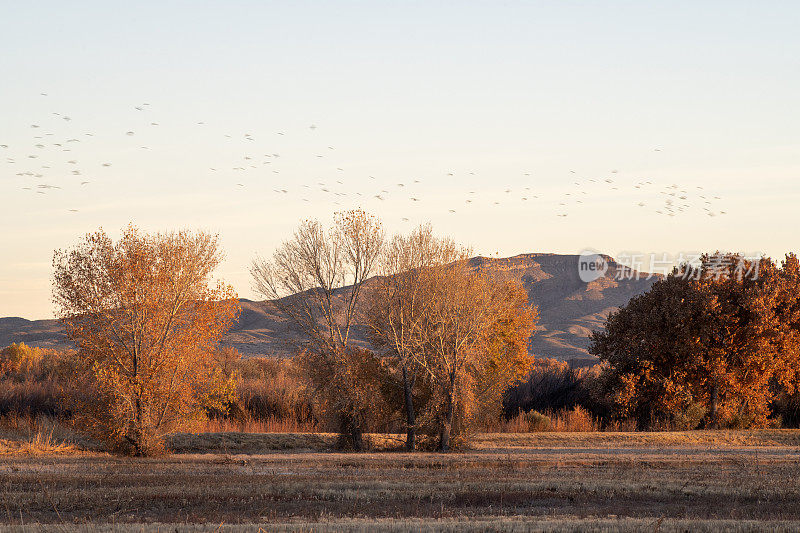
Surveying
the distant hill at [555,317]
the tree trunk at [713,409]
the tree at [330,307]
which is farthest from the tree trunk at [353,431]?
the distant hill at [555,317]

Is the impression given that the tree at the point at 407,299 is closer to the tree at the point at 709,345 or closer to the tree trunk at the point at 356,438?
the tree trunk at the point at 356,438

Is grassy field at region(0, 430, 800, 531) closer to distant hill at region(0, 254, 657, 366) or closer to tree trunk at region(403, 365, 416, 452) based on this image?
tree trunk at region(403, 365, 416, 452)

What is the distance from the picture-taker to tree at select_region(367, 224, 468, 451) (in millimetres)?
30109

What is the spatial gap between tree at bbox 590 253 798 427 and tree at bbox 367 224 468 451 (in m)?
10.5

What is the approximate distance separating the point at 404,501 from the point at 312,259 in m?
14.7

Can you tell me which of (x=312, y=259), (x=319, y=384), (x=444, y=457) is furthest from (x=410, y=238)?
(x=444, y=457)

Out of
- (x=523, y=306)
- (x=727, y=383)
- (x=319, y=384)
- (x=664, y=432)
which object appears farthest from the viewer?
(x=523, y=306)

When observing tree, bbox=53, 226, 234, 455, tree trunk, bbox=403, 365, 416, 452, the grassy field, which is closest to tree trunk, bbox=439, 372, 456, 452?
the grassy field

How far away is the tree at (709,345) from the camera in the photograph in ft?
118

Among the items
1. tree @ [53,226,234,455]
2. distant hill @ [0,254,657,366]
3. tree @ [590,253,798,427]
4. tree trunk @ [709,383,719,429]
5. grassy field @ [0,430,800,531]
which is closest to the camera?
grassy field @ [0,430,800,531]

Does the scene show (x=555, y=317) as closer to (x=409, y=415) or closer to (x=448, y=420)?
(x=409, y=415)

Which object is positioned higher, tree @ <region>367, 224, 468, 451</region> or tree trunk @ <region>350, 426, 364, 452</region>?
tree @ <region>367, 224, 468, 451</region>

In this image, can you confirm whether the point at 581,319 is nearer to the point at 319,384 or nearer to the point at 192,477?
the point at 319,384

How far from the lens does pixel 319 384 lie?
1170 inches
